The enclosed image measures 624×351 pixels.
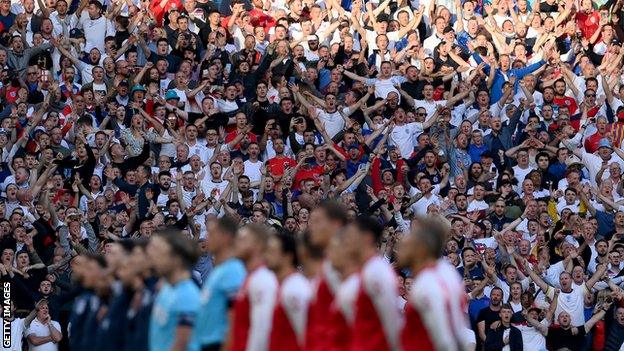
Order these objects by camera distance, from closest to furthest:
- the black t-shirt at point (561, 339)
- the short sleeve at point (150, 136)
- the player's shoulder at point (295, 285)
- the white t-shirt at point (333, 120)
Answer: the player's shoulder at point (295, 285) < the black t-shirt at point (561, 339) < the short sleeve at point (150, 136) < the white t-shirt at point (333, 120)

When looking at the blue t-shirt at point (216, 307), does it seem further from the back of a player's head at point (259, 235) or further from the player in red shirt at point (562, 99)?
the player in red shirt at point (562, 99)

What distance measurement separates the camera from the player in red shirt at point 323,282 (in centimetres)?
1309

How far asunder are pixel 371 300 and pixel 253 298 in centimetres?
102

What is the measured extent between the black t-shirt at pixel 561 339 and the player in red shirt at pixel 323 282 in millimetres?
11008

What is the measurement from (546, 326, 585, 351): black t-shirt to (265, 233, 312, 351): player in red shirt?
35.3 ft

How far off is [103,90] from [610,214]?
757 centimetres

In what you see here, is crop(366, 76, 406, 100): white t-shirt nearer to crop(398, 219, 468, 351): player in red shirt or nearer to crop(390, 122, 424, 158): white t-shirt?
crop(390, 122, 424, 158): white t-shirt

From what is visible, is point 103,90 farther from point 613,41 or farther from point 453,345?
point 453,345

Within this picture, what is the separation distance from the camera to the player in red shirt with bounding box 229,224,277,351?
13.3 m

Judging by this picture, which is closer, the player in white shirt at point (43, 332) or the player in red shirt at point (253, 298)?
the player in red shirt at point (253, 298)

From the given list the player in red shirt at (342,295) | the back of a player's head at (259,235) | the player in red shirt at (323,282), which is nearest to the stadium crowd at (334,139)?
the back of a player's head at (259,235)

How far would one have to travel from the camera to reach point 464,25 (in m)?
30.4

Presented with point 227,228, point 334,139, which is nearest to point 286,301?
point 227,228

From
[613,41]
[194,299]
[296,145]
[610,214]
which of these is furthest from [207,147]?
[194,299]
